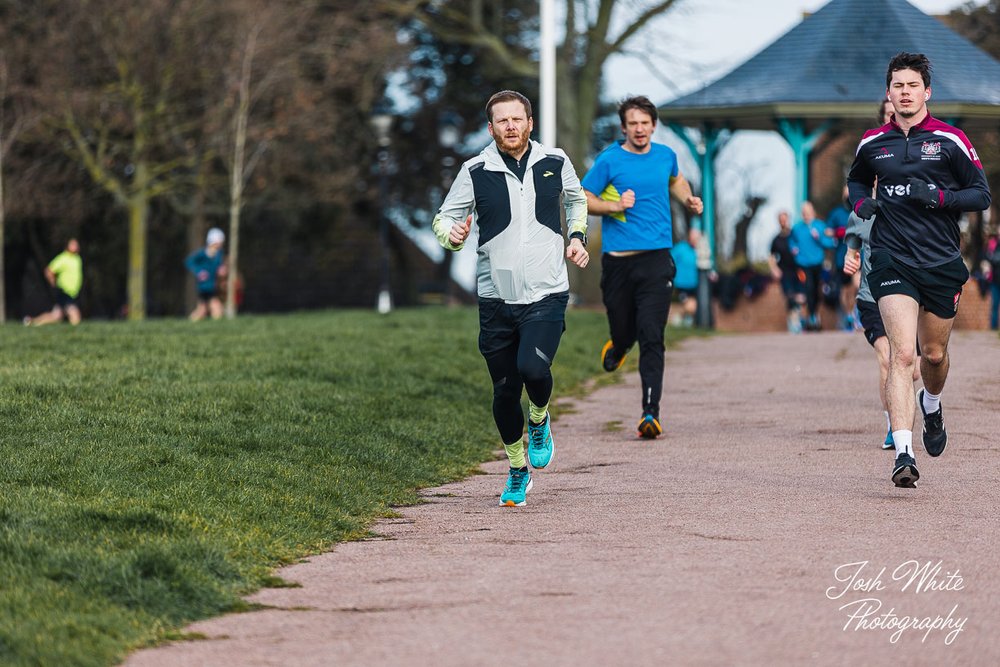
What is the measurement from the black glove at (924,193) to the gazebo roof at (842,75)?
65.9 feet

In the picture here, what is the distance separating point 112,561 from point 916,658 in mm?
2859

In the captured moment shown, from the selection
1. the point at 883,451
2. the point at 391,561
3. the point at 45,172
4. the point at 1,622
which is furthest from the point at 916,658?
the point at 45,172

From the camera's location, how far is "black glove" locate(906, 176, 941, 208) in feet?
27.1

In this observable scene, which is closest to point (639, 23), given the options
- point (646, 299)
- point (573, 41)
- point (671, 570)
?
point (573, 41)

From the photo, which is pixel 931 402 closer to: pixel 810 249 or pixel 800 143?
pixel 810 249

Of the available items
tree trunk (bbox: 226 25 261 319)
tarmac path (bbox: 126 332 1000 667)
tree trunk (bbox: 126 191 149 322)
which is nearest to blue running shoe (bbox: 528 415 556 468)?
tarmac path (bbox: 126 332 1000 667)

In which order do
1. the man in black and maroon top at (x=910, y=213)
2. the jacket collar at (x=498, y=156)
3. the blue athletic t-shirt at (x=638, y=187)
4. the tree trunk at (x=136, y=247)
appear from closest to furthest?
the jacket collar at (x=498, y=156), the man in black and maroon top at (x=910, y=213), the blue athletic t-shirt at (x=638, y=187), the tree trunk at (x=136, y=247)

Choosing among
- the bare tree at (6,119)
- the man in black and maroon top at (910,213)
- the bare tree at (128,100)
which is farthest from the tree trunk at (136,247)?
the man in black and maroon top at (910,213)

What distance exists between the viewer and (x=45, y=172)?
37.0m

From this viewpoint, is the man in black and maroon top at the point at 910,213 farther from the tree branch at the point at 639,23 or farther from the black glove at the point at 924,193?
the tree branch at the point at 639,23

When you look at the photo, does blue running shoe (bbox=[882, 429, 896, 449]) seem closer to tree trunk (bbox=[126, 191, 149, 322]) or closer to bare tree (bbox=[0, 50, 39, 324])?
bare tree (bbox=[0, 50, 39, 324])

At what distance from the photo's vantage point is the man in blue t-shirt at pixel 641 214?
1104cm

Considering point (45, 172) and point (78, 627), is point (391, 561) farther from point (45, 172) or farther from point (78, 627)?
point (45, 172)

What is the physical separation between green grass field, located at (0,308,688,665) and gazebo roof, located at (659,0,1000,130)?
13.7 m
